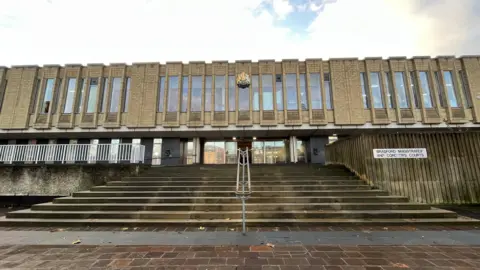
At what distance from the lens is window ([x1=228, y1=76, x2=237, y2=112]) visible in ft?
53.4

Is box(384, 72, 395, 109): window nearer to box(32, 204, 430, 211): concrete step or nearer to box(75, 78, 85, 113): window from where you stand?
box(32, 204, 430, 211): concrete step

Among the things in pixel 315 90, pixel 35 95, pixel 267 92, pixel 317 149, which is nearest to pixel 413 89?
pixel 315 90

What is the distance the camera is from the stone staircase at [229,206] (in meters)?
5.55

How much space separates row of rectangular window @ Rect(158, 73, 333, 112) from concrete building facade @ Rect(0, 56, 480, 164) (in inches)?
3.2

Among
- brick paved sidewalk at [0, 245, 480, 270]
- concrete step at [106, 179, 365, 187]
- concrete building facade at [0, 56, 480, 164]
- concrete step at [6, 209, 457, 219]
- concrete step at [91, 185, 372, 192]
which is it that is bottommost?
brick paved sidewalk at [0, 245, 480, 270]

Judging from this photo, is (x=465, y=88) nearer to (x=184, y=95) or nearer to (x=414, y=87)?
(x=414, y=87)

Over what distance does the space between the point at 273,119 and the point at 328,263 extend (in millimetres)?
13044

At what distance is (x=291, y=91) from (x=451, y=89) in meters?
12.3

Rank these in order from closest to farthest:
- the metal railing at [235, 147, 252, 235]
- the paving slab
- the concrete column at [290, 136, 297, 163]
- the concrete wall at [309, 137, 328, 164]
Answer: the paving slab, the metal railing at [235, 147, 252, 235], the concrete wall at [309, 137, 328, 164], the concrete column at [290, 136, 297, 163]

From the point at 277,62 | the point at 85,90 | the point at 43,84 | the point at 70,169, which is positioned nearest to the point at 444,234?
the point at 70,169

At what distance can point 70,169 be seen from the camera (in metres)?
8.77

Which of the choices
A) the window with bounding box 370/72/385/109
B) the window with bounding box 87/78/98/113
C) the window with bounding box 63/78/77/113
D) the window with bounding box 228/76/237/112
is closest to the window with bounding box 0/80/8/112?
the window with bounding box 63/78/77/113

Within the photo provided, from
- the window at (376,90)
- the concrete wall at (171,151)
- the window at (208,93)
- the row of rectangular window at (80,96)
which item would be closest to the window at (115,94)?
the row of rectangular window at (80,96)

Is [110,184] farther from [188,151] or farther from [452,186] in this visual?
[452,186]
